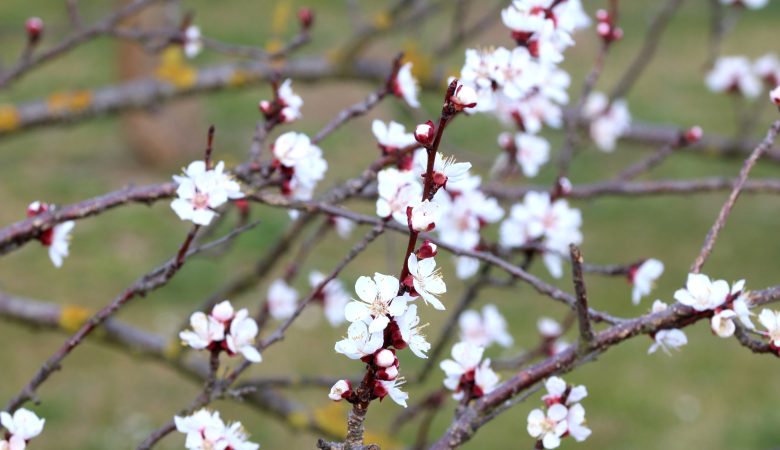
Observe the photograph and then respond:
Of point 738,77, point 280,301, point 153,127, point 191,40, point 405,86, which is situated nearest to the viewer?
point 405,86

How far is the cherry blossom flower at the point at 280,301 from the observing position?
6.97ft

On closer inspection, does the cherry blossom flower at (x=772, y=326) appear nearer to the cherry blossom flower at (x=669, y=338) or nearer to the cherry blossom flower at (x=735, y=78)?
the cherry blossom flower at (x=669, y=338)

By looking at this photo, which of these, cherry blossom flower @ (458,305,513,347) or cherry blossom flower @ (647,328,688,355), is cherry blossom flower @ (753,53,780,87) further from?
cherry blossom flower @ (647,328,688,355)

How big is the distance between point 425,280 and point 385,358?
0.08m

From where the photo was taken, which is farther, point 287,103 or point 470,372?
point 287,103

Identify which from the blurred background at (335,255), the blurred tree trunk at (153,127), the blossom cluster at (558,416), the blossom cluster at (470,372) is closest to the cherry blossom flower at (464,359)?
the blossom cluster at (470,372)

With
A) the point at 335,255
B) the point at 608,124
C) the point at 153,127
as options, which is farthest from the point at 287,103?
the point at 153,127

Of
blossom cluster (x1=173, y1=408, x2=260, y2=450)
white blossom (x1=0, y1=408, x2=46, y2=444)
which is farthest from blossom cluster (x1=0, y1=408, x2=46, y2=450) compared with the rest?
blossom cluster (x1=173, y1=408, x2=260, y2=450)

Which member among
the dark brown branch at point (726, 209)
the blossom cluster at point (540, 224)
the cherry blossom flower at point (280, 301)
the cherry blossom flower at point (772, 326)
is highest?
the cherry blossom flower at point (280, 301)

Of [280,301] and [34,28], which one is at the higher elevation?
[34,28]

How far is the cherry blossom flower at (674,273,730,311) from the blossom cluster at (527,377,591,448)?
155 millimetres

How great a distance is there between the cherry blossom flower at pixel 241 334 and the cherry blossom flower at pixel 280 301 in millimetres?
892

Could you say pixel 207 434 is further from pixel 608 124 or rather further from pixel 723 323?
pixel 608 124

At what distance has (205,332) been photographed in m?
1.22
